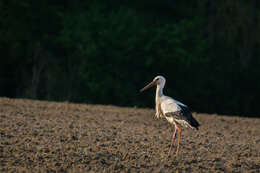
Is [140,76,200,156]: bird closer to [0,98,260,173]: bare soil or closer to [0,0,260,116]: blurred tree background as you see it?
[0,98,260,173]: bare soil

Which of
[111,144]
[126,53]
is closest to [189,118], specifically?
[111,144]

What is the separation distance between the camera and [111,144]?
32.3 feet

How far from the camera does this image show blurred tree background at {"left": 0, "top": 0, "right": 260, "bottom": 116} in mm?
27047

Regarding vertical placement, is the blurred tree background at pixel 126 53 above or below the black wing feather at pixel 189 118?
above

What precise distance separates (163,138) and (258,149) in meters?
2.20

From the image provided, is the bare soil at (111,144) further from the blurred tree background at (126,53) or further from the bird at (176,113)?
the blurred tree background at (126,53)

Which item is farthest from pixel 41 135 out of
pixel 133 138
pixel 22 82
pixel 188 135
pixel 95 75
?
pixel 22 82

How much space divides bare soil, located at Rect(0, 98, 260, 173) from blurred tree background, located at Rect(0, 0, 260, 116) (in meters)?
11.9

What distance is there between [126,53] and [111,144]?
58.9ft

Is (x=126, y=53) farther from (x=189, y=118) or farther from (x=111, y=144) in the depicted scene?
(x=189, y=118)

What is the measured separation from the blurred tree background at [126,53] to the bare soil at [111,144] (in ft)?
39.2

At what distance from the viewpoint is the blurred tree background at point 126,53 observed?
27047mm

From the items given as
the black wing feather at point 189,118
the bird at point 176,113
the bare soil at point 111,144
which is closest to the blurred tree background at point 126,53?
the bare soil at point 111,144

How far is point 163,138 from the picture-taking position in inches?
441
